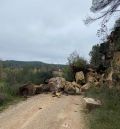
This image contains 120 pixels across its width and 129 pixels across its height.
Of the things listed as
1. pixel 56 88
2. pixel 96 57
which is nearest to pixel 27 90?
pixel 56 88

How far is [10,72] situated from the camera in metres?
33.2

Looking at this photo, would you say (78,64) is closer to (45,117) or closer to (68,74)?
(68,74)

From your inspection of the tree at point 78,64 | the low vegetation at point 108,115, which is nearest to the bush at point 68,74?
Answer: the tree at point 78,64

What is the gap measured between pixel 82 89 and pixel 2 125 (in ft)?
44.4

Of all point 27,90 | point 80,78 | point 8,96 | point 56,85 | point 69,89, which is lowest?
point 8,96

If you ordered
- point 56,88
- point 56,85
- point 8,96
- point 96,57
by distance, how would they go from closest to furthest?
point 8,96
point 56,88
point 56,85
point 96,57

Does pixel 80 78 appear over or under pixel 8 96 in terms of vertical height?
over

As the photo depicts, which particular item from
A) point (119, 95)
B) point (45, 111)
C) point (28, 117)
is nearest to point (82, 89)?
point (119, 95)

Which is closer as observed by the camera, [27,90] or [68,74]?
[27,90]

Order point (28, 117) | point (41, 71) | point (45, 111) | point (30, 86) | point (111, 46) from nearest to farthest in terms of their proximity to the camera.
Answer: point (28, 117)
point (45, 111)
point (111, 46)
point (30, 86)
point (41, 71)

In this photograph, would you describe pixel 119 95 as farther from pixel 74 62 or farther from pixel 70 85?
pixel 74 62

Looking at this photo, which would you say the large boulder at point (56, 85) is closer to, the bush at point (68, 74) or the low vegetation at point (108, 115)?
the bush at point (68, 74)

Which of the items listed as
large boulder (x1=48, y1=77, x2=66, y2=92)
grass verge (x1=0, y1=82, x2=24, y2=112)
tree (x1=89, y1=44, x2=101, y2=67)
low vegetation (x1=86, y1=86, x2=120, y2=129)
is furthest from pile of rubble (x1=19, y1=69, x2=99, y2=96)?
low vegetation (x1=86, y1=86, x2=120, y2=129)

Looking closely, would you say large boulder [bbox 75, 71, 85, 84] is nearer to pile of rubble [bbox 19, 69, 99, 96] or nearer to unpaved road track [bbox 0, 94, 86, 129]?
pile of rubble [bbox 19, 69, 99, 96]
